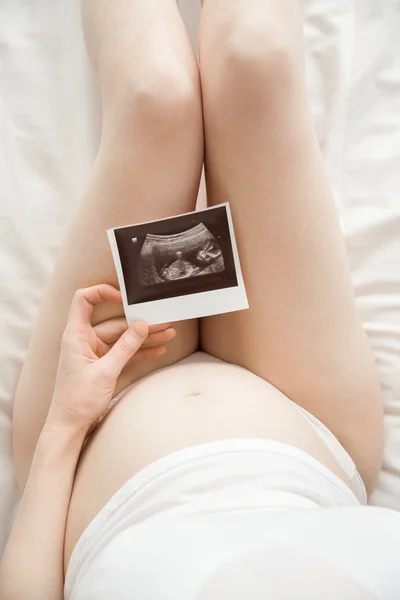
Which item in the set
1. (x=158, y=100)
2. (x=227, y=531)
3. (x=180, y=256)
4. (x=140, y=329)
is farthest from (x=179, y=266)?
(x=227, y=531)

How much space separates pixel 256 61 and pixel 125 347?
1.50ft

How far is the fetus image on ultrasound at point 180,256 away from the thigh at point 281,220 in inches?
1.9

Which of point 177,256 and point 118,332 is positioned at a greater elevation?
point 177,256

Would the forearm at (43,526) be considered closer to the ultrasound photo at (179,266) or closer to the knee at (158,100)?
the ultrasound photo at (179,266)

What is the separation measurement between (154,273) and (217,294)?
11 centimetres

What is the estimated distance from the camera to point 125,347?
84 centimetres

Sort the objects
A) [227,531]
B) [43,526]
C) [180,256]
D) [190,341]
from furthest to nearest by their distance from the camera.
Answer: [190,341] < [180,256] < [43,526] < [227,531]

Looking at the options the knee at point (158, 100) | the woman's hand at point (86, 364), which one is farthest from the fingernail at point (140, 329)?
the knee at point (158, 100)

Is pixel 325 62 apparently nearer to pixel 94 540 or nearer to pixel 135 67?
pixel 135 67

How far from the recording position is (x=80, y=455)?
0.85 m

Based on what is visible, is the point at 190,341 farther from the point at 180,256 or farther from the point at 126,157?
the point at 126,157

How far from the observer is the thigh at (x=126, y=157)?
81cm

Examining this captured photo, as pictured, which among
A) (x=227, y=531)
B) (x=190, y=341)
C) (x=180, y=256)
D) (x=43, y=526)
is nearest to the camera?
(x=227, y=531)

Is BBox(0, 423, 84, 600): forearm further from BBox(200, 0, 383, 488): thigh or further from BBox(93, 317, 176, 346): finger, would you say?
BBox(200, 0, 383, 488): thigh
